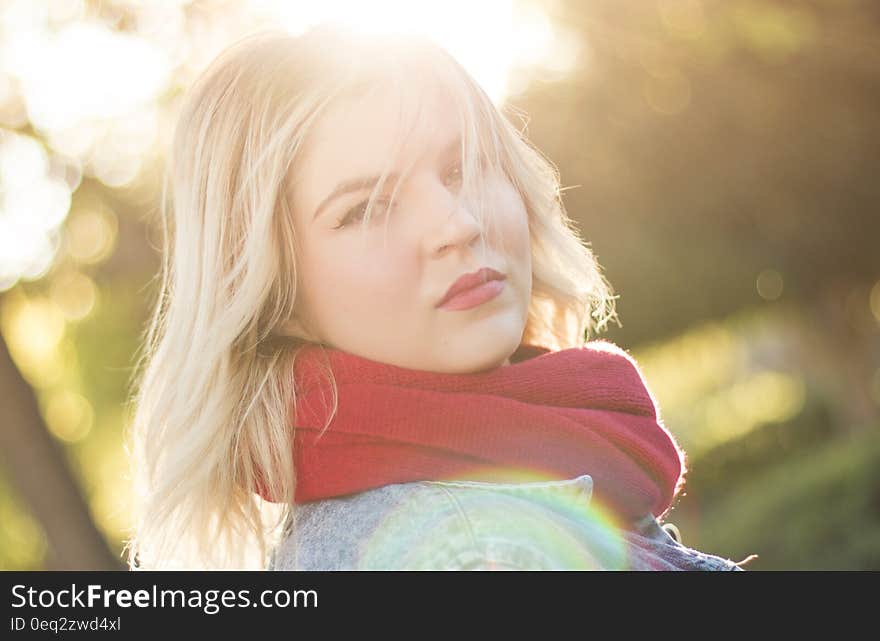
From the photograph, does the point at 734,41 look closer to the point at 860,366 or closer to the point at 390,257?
the point at 860,366

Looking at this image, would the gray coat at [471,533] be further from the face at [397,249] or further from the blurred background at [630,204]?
the blurred background at [630,204]

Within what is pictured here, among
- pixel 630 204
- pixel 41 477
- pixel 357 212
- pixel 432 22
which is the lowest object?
pixel 357 212

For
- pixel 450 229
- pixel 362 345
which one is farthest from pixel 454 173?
pixel 362 345

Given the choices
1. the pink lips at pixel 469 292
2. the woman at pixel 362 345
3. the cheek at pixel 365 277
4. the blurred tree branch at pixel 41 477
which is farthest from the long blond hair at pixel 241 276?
the blurred tree branch at pixel 41 477

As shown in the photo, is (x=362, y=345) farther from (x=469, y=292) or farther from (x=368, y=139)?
(x=368, y=139)

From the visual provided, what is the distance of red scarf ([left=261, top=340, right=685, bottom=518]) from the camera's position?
1938 millimetres

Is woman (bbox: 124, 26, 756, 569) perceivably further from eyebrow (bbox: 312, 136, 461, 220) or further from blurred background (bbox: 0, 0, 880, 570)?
blurred background (bbox: 0, 0, 880, 570)

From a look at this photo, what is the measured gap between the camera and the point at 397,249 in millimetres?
1998

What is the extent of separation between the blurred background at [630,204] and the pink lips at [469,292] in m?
0.65

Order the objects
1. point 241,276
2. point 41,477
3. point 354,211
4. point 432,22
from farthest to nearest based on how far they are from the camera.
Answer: point 41,477 < point 432,22 < point 241,276 < point 354,211

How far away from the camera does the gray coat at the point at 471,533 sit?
1.67m

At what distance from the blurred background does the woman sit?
31 centimetres

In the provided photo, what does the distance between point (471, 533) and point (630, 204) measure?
11050mm

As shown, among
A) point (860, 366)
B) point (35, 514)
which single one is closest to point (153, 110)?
point (35, 514)
